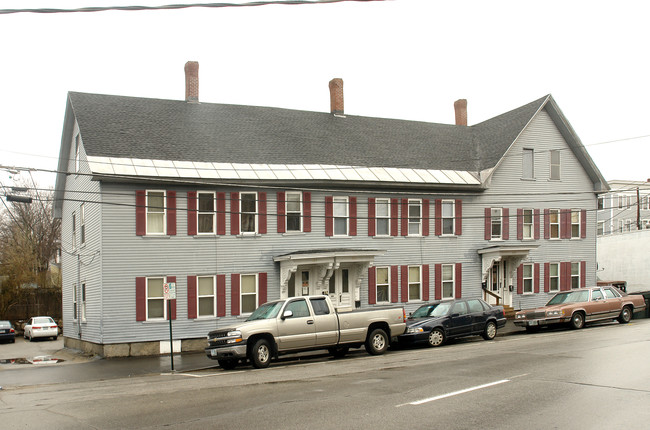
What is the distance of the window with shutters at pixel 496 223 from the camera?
3186 centimetres

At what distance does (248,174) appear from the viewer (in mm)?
26297

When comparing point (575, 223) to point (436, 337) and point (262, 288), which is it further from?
point (262, 288)

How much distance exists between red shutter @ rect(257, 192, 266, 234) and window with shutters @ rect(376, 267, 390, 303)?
5.74 meters

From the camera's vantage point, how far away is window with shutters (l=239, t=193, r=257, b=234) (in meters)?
26.5

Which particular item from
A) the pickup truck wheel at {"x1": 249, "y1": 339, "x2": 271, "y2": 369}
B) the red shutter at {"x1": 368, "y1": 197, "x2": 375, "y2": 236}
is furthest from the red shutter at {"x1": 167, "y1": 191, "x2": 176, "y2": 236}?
the red shutter at {"x1": 368, "y1": 197, "x2": 375, "y2": 236}

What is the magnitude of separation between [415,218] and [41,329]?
2307 cm

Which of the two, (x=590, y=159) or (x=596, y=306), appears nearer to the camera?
(x=596, y=306)

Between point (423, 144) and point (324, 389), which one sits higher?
point (423, 144)

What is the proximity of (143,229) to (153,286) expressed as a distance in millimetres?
2170

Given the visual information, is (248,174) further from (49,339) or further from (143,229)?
(49,339)

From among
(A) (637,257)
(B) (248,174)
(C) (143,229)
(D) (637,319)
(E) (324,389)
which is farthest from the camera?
Result: (A) (637,257)

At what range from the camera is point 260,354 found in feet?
58.7

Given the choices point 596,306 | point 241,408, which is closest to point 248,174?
point 596,306

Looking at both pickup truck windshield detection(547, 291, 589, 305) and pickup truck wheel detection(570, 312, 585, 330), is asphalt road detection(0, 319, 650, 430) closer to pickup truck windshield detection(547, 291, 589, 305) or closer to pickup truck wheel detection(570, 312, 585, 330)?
pickup truck wheel detection(570, 312, 585, 330)
